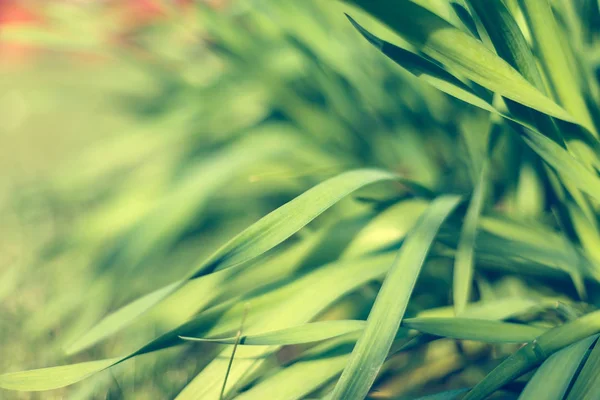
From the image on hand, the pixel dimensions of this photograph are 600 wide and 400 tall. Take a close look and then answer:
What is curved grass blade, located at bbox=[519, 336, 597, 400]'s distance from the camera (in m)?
0.57

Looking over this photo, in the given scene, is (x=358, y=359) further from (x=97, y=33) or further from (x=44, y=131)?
(x=44, y=131)

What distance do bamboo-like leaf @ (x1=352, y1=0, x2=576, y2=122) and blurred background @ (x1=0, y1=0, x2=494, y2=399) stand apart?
28 centimetres

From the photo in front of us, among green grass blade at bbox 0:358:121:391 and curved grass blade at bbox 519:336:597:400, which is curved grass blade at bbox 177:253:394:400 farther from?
curved grass blade at bbox 519:336:597:400

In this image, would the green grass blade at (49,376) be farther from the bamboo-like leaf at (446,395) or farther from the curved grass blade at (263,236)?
the bamboo-like leaf at (446,395)

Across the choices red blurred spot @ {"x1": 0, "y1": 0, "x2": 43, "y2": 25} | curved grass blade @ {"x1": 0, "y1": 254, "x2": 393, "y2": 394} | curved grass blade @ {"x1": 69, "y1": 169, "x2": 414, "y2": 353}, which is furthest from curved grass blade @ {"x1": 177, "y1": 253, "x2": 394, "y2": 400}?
red blurred spot @ {"x1": 0, "y1": 0, "x2": 43, "y2": 25}

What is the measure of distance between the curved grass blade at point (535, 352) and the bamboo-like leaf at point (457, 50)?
0.21m

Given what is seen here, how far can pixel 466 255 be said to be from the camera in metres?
0.72

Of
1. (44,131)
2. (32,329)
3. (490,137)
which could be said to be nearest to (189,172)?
(32,329)

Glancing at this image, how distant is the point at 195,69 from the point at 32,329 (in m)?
0.64

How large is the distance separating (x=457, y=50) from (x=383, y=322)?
26cm

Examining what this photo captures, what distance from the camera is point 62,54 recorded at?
2.41 meters

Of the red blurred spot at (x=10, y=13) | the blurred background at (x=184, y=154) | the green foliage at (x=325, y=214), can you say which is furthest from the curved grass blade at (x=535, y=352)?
the red blurred spot at (x=10, y=13)

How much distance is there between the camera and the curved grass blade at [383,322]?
22.7 inches

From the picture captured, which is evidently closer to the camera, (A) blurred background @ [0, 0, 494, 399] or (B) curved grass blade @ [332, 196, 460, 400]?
(B) curved grass blade @ [332, 196, 460, 400]
